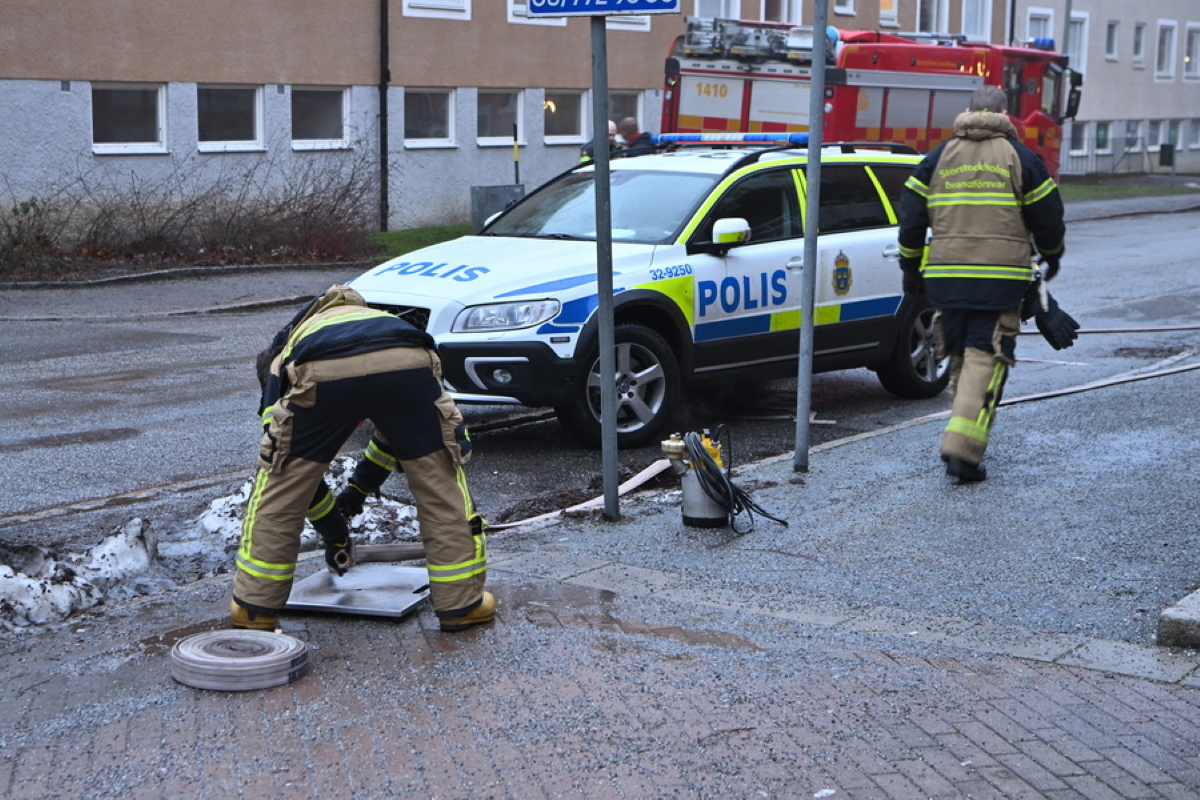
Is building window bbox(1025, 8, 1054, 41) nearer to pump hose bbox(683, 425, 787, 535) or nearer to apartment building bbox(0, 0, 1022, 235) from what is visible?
apartment building bbox(0, 0, 1022, 235)

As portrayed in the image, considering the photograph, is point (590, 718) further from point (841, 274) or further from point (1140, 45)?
point (1140, 45)

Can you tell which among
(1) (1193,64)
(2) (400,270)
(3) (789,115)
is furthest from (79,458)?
(1) (1193,64)

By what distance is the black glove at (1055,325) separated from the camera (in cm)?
782

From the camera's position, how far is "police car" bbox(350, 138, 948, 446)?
8.42 meters

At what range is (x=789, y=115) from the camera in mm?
19656

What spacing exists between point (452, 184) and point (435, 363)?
22.2 m

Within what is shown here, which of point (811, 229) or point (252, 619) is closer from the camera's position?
point (252, 619)

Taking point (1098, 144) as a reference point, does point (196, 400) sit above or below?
below

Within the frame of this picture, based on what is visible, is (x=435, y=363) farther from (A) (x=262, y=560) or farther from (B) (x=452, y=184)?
(B) (x=452, y=184)

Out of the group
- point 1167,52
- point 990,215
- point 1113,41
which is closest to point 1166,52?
point 1167,52

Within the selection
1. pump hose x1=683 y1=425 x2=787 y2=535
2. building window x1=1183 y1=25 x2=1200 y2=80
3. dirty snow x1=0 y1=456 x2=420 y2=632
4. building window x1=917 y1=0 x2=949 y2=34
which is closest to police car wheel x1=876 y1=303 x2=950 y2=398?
pump hose x1=683 y1=425 x2=787 y2=535

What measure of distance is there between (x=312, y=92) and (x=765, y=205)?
1648 centimetres

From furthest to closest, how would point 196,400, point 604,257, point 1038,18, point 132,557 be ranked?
point 1038,18 < point 196,400 < point 604,257 < point 132,557

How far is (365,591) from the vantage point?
5.68 m
